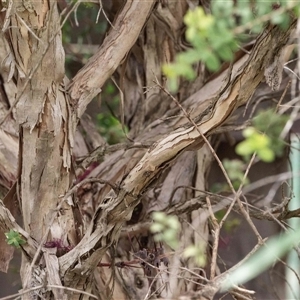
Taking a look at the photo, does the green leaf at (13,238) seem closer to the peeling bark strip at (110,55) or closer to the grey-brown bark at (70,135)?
the grey-brown bark at (70,135)

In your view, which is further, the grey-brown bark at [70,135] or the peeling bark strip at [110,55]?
the peeling bark strip at [110,55]

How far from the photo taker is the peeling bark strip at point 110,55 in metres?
0.78

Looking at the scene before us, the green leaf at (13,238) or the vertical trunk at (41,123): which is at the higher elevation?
the vertical trunk at (41,123)

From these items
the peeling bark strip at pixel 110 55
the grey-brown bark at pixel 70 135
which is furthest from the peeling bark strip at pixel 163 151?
the peeling bark strip at pixel 110 55

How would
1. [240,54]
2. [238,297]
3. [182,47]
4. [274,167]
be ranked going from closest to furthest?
1. [238,297]
2. [240,54]
3. [182,47]
4. [274,167]

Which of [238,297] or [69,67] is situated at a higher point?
[69,67]

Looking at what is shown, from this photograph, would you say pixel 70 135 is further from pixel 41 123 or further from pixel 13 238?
pixel 13 238

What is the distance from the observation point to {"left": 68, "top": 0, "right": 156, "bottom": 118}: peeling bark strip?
781 millimetres

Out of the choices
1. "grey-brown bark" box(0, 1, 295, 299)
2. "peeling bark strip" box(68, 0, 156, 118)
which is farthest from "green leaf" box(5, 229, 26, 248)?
"peeling bark strip" box(68, 0, 156, 118)

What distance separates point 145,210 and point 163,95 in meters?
0.27

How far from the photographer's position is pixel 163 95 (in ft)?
3.58

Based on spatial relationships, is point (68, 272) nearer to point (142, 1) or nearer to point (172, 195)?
point (172, 195)

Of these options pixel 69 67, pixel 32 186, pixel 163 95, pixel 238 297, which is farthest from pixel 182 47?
pixel 238 297

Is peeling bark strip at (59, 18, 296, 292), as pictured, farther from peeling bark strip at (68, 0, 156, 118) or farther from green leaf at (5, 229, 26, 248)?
peeling bark strip at (68, 0, 156, 118)
